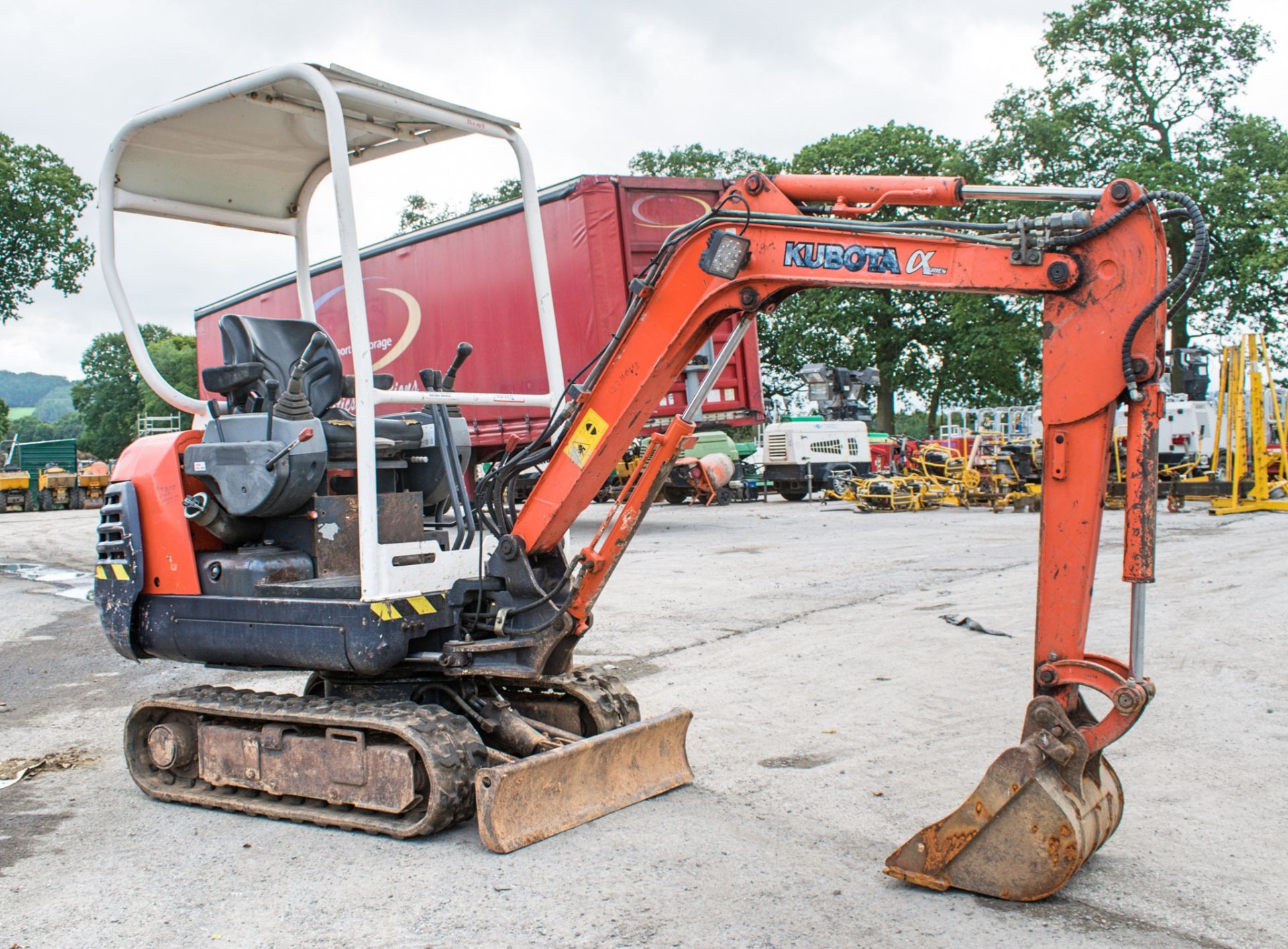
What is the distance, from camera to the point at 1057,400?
4.04 m

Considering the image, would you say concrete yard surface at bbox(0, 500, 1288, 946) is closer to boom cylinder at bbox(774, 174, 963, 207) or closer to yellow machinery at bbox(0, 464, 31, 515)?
boom cylinder at bbox(774, 174, 963, 207)

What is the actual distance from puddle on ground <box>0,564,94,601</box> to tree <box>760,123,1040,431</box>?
99.0ft

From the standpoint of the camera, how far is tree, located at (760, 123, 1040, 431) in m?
40.1

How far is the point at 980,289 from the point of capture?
414 centimetres

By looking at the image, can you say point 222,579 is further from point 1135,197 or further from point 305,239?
point 1135,197

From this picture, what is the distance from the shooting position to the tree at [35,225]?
1205 inches

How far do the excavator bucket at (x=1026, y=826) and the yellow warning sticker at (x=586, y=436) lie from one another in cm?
200

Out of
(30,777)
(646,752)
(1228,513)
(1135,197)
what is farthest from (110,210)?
(1228,513)

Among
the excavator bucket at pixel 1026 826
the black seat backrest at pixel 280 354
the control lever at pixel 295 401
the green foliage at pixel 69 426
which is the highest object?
the green foliage at pixel 69 426

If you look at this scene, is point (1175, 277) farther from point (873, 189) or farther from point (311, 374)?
point (311, 374)

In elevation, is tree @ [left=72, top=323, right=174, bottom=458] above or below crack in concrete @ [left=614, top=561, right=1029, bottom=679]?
above

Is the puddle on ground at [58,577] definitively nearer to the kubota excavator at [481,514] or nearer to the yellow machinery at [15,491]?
the kubota excavator at [481,514]

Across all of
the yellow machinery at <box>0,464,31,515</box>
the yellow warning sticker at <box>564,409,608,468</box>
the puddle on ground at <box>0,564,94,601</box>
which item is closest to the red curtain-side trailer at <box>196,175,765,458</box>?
the puddle on ground at <box>0,564,94,601</box>

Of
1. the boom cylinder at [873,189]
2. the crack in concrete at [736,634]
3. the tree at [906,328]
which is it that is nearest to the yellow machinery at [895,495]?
the crack in concrete at [736,634]
